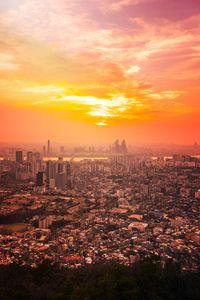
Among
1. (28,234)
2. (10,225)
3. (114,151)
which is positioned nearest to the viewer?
(28,234)

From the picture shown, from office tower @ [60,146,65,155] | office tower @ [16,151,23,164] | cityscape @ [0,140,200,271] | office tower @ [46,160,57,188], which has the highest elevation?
office tower @ [60,146,65,155]

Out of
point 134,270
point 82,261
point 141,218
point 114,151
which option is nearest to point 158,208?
point 141,218

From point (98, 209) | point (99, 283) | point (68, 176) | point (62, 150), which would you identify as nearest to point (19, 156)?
point (68, 176)

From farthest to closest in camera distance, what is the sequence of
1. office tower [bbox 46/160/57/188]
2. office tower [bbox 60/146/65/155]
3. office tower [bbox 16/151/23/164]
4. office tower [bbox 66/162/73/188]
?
office tower [bbox 60/146/65/155]
office tower [bbox 16/151/23/164]
office tower [bbox 46/160/57/188]
office tower [bbox 66/162/73/188]

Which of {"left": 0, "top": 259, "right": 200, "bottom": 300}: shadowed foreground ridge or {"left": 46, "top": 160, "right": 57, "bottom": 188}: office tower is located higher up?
{"left": 46, "top": 160, "right": 57, "bottom": 188}: office tower

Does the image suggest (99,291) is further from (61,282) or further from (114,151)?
(114,151)

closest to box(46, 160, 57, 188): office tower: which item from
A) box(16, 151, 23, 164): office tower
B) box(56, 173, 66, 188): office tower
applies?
box(56, 173, 66, 188): office tower

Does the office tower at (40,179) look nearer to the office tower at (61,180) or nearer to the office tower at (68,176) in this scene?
the office tower at (61,180)

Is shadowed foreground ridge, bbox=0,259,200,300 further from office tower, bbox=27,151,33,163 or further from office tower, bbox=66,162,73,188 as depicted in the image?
office tower, bbox=27,151,33,163
